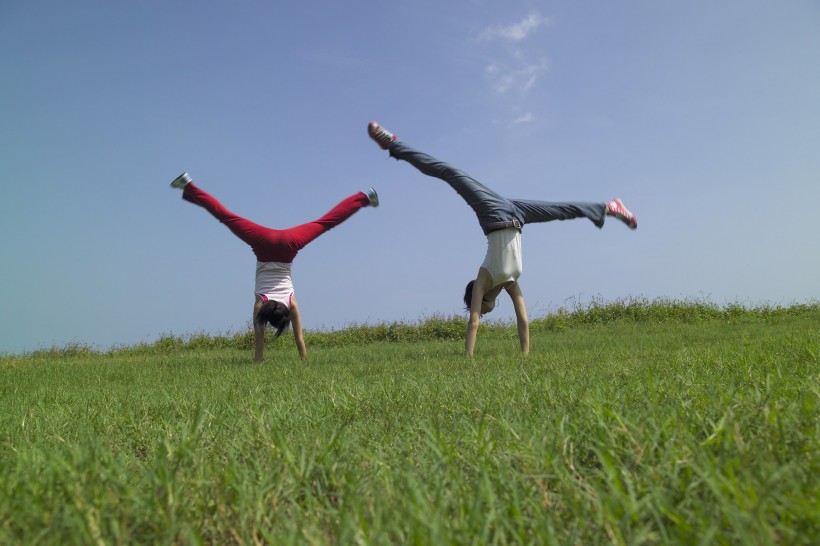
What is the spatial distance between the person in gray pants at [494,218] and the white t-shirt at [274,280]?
234 cm

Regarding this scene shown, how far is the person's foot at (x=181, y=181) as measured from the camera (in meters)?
7.21

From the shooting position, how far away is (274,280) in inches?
301

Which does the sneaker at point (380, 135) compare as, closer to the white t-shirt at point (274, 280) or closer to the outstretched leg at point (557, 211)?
the outstretched leg at point (557, 211)

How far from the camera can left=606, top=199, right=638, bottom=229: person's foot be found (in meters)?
7.31

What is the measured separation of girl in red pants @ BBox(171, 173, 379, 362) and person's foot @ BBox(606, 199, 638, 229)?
4251 mm

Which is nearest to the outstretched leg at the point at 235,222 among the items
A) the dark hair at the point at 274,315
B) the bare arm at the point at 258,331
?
the bare arm at the point at 258,331

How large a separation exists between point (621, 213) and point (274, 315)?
16.7 ft

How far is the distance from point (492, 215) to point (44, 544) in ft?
19.0

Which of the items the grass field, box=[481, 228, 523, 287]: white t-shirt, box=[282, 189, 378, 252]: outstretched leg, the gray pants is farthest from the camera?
box=[282, 189, 378, 252]: outstretched leg

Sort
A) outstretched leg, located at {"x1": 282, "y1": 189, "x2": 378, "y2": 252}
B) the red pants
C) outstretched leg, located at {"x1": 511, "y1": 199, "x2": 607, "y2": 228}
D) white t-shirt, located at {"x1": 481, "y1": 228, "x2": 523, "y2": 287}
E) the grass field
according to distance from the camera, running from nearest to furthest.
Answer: the grass field → white t-shirt, located at {"x1": 481, "y1": 228, "x2": 523, "y2": 287} → outstretched leg, located at {"x1": 511, "y1": 199, "x2": 607, "y2": 228} → the red pants → outstretched leg, located at {"x1": 282, "y1": 189, "x2": 378, "y2": 252}

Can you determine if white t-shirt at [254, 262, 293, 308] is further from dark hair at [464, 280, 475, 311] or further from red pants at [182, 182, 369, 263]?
dark hair at [464, 280, 475, 311]

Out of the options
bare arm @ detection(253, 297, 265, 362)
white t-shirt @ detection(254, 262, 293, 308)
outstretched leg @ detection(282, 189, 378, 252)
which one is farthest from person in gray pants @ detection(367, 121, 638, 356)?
bare arm @ detection(253, 297, 265, 362)

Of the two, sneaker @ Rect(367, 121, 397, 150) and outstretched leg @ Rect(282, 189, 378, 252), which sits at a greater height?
sneaker @ Rect(367, 121, 397, 150)

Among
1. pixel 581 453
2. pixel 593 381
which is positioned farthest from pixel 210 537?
pixel 593 381
